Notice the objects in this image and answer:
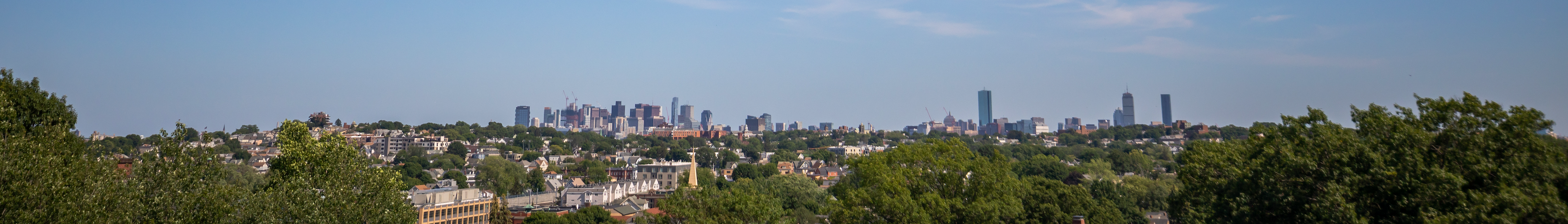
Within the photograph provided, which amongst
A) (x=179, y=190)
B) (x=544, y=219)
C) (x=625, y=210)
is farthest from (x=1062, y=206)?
(x=179, y=190)

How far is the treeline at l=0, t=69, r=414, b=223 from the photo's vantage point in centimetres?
1321

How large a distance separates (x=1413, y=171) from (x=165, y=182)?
1923cm

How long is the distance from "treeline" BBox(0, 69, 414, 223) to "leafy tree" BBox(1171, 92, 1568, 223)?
15.4m

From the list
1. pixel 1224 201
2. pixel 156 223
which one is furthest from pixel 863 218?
pixel 156 223

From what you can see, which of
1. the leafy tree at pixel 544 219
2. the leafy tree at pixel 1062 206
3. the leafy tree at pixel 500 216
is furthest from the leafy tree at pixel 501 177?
the leafy tree at pixel 1062 206

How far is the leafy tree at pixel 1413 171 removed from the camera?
556 inches

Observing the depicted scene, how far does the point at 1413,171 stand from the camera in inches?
612

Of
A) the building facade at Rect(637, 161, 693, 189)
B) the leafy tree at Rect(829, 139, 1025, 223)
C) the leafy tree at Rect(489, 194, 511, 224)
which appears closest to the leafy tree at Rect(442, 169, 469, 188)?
the building facade at Rect(637, 161, 693, 189)

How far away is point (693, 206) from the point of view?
88.4 ft

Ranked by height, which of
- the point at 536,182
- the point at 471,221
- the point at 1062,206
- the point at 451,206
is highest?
the point at 536,182

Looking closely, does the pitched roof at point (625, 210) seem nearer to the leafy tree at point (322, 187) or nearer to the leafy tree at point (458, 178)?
the leafy tree at point (458, 178)

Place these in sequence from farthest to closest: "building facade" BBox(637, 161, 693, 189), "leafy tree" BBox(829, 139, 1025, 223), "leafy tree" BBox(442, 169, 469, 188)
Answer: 1. "building facade" BBox(637, 161, 693, 189)
2. "leafy tree" BBox(442, 169, 469, 188)
3. "leafy tree" BBox(829, 139, 1025, 223)

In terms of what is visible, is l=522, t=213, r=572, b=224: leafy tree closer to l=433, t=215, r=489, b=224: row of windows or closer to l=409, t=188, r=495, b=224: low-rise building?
l=409, t=188, r=495, b=224: low-rise building

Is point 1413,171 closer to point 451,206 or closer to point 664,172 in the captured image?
point 451,206
